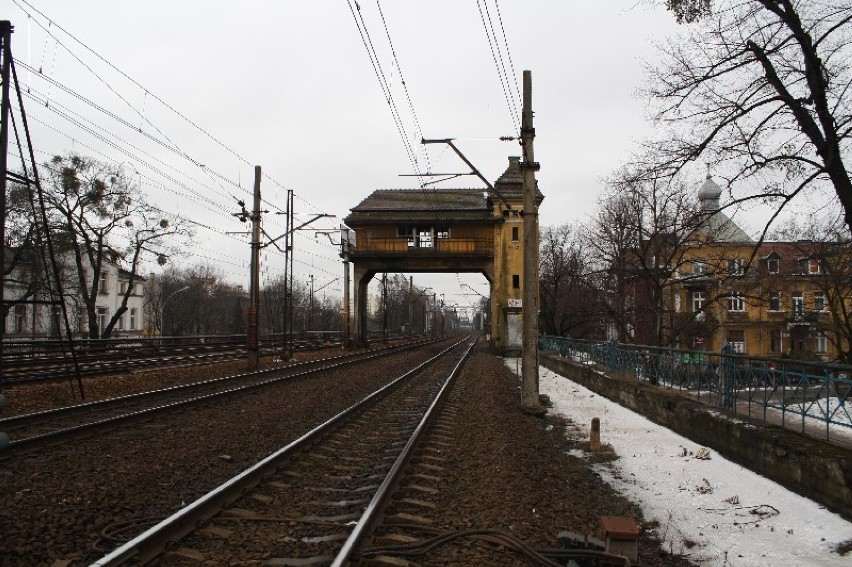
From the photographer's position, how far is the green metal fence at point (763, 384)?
773 cm

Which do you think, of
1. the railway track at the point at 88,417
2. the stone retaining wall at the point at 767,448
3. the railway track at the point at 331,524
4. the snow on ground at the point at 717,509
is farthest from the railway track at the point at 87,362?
the stone retaining wall at the point at 767,448

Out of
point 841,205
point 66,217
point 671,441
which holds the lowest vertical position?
point 671,441

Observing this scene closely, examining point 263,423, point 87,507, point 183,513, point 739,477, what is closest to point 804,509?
point 739,477

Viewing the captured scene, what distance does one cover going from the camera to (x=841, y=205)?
10602 mm

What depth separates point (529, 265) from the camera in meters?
14.0

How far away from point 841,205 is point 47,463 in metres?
12.8

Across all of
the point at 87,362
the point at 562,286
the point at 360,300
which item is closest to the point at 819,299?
the point at 562,286

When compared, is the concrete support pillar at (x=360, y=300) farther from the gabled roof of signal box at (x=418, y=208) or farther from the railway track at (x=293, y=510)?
the railway track at (x=293, y=510)

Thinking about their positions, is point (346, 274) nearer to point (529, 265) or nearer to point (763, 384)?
point (529, 265)

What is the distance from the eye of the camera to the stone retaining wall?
6379 mm

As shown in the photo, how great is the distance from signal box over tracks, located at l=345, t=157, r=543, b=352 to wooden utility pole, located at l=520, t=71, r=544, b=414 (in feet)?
91.9

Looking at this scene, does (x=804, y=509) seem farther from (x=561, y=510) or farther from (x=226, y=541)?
(x=226, y=541)

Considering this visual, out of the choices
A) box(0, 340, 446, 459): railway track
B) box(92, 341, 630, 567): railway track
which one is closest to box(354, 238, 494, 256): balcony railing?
box(0, 340, 446, 459): railway track

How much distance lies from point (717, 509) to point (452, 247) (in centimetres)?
3825
